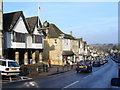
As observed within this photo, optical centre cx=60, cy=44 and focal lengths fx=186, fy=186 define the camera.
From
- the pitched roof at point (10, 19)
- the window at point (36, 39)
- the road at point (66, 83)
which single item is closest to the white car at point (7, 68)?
A: the road at point (66, 83)

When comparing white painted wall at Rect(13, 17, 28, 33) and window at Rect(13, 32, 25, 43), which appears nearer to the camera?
window at Rect(13, 32, 25, 43)

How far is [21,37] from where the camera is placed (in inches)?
1193

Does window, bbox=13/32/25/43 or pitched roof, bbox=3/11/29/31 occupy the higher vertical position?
pitched roof, bbox=3/11/29/31

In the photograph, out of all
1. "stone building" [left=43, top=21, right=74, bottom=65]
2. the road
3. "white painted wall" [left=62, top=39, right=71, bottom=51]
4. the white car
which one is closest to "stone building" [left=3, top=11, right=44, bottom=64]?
the white car

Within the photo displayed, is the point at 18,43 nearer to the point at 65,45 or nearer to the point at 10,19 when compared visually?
the point at 10,19

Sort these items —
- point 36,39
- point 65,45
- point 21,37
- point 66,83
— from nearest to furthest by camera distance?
point 66,83 < point 21,37 < point 36,39 < point 65,45

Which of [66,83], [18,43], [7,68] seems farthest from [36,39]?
[66,83]

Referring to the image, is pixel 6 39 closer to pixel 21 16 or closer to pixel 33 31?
pixel 21 16

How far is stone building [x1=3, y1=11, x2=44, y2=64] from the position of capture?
28.0 meters

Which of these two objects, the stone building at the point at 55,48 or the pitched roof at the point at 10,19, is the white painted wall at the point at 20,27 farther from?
the stone building at the point at 55,48

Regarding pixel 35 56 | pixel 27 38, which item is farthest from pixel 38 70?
pixel 35 56

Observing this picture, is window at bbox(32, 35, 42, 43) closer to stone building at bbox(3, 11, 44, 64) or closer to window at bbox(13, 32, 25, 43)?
stone building at bbox(3, 11, 44, 64)

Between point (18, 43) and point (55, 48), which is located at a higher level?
point (18, 43)

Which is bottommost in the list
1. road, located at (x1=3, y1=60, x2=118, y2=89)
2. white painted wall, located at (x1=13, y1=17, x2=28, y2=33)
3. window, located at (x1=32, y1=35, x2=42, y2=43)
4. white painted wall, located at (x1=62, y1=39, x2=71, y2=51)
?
road, located at (x1=3, y1=60, x2=118, y2=89)
